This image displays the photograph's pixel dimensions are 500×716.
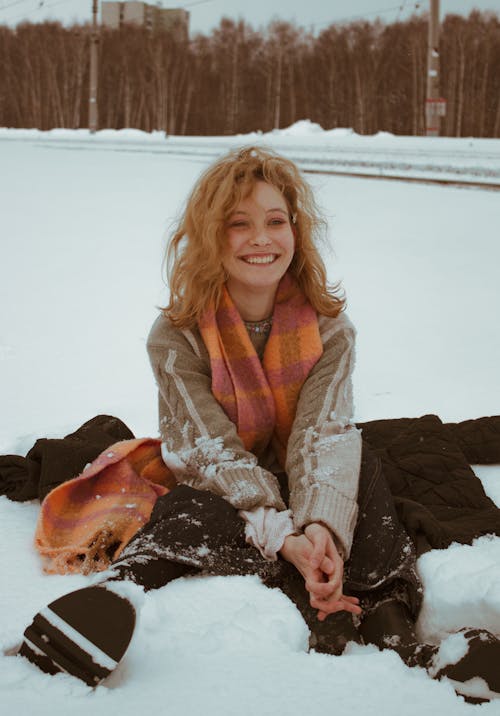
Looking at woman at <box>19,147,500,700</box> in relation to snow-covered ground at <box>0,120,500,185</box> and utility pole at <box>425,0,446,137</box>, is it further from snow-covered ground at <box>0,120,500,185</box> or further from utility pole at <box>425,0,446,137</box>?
utility pole at <box>425,0,446,137</box>

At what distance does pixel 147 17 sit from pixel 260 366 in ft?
109

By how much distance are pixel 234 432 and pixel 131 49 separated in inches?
1137

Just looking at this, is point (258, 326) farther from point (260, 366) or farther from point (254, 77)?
point (254, 77)

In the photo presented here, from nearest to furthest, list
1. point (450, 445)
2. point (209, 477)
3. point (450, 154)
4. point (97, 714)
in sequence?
point (97, 714)
point (209, 477)
point (450, 445)
point (450, 154)

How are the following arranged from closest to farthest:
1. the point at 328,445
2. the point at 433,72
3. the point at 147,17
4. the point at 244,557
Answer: the point at 244,557
the point at 328,445
the point at 433,72
the point at 147,17

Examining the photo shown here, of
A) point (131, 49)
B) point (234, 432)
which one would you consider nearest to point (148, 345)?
point (234, 432)

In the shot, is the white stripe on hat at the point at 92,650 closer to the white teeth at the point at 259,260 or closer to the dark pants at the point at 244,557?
the dark pants at the point at 244,557

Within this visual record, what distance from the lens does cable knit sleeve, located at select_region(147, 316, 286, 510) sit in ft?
6.24

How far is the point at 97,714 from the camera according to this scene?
4.15ft

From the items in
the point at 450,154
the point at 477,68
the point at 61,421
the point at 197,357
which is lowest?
the point at 61,421

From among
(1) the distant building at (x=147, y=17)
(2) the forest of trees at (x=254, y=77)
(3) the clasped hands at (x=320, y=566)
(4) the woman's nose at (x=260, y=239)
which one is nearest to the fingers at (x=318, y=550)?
(3) the clasped hands at (x=320, y=566)

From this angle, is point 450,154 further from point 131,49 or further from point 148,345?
point 131,49

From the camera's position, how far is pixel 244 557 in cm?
178

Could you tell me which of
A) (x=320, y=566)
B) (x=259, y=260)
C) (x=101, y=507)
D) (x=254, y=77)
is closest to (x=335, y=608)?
(x=320, y=566)
